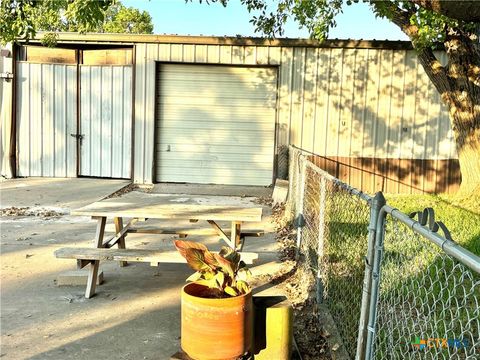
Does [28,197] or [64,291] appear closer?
[64,291]

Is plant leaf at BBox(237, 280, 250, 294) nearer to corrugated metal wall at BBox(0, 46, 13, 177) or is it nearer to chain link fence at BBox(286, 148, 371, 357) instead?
chain link fence at BBox(286, 148, 371, 357)

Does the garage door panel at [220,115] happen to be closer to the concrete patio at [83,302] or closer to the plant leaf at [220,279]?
the concrete patio at [83,302]

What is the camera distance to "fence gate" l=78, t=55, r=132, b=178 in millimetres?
12570

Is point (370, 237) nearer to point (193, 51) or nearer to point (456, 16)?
point (456, 16)

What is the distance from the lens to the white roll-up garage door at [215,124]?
41.2 feet

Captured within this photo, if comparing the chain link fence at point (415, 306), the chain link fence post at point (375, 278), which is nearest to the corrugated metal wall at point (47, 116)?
the chain link fence at point (415, 306)

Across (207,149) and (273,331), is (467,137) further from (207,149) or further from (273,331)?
(273,331)

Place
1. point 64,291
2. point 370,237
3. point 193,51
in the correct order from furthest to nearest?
point 193,51
point 64,291
point 370,237

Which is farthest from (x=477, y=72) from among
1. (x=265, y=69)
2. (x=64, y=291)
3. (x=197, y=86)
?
(x=64, y=291)

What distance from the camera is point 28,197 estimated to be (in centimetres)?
1041

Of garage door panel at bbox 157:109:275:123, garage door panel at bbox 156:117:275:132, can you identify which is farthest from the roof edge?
garage door panel at bbox 156:117:275:132

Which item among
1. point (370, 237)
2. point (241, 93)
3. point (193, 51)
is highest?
point (193, 51)

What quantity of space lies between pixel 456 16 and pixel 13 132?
436 inches

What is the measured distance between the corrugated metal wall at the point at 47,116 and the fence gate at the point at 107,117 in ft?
0.96
